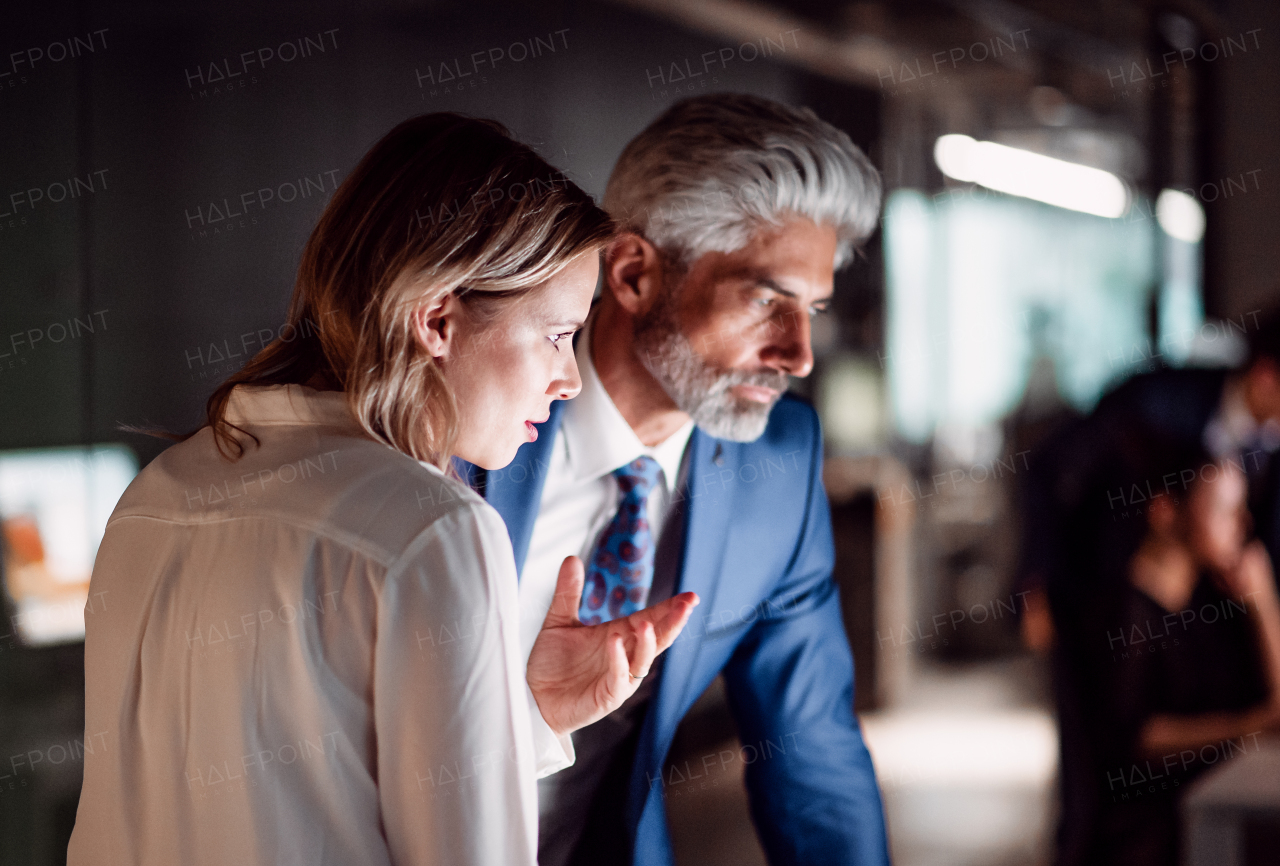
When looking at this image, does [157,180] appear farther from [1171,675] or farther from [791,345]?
[1171,675]

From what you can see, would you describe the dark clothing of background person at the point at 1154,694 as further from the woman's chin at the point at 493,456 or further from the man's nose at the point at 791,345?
the woman's chin at the point at 493,456

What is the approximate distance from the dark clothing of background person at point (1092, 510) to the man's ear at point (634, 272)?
5.21 feet

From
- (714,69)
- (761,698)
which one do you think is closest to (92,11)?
(714,69)

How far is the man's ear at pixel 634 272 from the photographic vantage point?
5.12ft

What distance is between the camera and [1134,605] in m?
2.46

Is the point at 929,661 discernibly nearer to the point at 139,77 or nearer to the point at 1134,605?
the point at 1134,605

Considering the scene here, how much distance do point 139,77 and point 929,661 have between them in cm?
539

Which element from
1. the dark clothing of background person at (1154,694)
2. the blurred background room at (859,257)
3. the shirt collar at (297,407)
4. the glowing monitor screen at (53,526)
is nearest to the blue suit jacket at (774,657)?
the blurred background room at (859,257)

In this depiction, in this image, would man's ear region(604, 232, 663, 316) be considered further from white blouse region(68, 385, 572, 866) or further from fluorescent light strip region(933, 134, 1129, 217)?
fluorescent light strip region(933, 134, 1129, 217)

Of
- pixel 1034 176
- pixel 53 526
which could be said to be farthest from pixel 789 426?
pixel 1034 176

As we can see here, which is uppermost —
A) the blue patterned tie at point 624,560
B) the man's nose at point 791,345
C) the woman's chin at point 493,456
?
the man's nose at point 791,345

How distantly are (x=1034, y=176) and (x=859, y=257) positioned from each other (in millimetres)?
4783

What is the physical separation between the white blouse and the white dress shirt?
0.59m

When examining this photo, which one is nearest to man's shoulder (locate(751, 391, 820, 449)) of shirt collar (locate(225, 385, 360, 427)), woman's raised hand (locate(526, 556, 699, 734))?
woman's raised hand (locate(526, 556, 699, 734))
